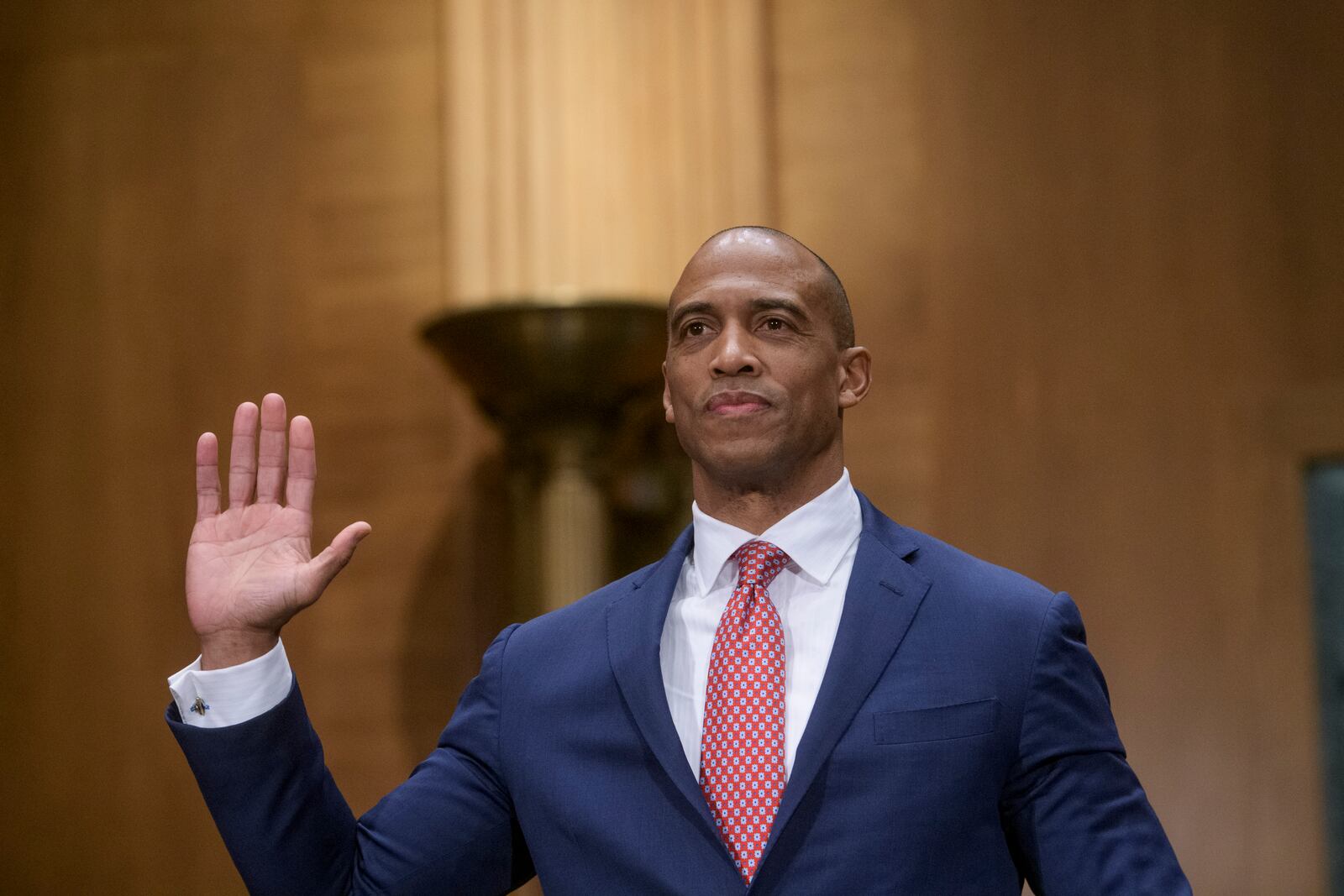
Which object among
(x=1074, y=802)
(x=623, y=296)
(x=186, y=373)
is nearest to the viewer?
(x=1074, y=802)

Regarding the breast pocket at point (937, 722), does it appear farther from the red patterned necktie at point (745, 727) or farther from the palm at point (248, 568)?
the palm at point (248, 568)

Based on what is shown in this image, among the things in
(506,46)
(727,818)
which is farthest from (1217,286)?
(727,818)

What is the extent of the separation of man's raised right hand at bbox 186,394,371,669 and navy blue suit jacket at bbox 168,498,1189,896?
73 mm

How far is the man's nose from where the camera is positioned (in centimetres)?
143

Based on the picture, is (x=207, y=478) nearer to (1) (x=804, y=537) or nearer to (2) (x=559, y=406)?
(1) (x=804, y=537)

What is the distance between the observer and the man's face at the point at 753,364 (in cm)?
142

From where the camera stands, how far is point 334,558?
1.36m

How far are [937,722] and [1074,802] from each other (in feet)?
0.41

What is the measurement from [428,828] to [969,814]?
18.5 inches

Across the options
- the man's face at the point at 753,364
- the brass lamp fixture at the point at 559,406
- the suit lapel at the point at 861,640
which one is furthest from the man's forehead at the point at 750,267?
the brass lamp fixture at the point at 559,406

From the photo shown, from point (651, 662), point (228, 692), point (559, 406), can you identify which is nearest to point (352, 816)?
point (228, 692)

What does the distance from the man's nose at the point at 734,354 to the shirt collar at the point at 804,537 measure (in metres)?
0.13

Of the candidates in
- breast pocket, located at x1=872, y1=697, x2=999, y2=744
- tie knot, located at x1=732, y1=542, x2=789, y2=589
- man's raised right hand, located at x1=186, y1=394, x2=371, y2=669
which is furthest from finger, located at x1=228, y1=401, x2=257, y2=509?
breast pocket, located at x1=872, y1=697, x2=999, y2=744

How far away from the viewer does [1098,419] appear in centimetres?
258
